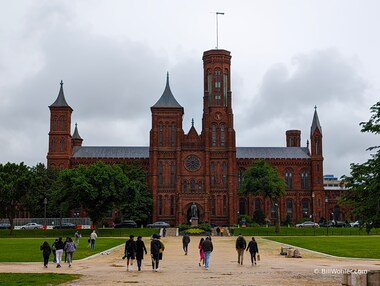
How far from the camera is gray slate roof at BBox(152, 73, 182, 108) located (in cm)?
11119

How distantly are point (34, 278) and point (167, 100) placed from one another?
88.5m

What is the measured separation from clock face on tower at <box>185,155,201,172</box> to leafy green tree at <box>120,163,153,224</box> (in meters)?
8.82

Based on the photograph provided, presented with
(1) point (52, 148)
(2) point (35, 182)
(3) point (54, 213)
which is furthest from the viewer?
(1) point (52, 148)

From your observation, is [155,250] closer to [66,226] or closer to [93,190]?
[93,190]

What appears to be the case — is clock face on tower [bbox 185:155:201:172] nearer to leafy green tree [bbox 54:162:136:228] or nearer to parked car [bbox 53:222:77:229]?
parked car [bbox 53:222:77:229]

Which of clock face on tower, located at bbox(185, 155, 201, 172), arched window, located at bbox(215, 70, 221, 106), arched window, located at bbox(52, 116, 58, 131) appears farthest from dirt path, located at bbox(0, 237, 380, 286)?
arched window, located at bbox(52, 116, 58, 131)

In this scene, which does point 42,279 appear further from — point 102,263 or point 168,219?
point 168,219

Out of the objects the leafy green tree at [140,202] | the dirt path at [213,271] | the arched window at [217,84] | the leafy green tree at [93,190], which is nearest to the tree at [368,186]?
the dirt path at [213,271]

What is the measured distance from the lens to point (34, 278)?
83.3 ft

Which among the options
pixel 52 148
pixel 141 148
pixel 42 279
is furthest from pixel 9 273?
pixel 141 148

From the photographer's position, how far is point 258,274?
2794 centimetres

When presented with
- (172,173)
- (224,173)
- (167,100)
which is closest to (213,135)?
(224,173)

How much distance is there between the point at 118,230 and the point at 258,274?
61.6m

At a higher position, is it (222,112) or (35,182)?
(222,112)
